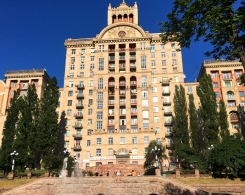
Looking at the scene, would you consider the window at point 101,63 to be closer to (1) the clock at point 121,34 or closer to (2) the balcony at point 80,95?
(2) the balcony at point 80,95

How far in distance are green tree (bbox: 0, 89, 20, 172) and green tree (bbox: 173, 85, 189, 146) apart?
3287 centimetres

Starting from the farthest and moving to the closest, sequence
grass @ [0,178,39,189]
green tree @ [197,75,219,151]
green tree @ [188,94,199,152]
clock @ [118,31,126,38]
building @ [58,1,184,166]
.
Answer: clock @ [118,31,126,38]
building @ [58,1,184,166]
green tree @ [188,94,199,152]
green tree @ [197,75,219,151]
grass @ [0,178,39,189]

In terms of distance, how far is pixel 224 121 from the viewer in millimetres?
49625

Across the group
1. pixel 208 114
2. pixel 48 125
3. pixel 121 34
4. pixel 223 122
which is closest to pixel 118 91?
pixel 121 34

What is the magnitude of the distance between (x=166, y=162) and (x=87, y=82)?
2887 centimetres

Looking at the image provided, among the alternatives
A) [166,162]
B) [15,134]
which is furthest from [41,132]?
[166,162]

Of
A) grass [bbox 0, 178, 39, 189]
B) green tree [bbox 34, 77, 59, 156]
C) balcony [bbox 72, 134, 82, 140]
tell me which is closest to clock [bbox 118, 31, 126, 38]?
green tree [bbox 34, 77, 59, 156]

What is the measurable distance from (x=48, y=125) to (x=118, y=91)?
63.0ft

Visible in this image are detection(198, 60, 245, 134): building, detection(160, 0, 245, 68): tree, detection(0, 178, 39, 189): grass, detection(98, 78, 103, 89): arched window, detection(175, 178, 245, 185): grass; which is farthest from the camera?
detection(98, 78, 103, 89): arched window

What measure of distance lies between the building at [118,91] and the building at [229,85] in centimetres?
810

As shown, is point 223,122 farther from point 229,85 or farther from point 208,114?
point 229,85

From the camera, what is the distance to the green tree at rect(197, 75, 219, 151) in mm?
47438

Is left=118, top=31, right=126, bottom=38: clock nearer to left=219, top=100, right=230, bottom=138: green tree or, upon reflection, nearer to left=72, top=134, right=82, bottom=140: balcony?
left=72, top=134, right=82, bottom=140: balcony

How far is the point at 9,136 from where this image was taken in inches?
1962
